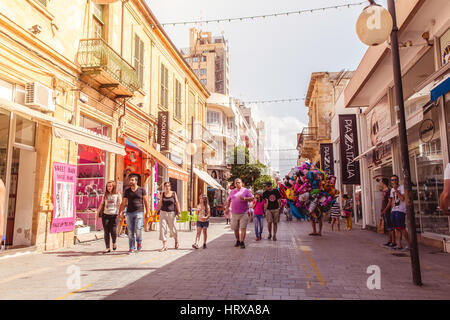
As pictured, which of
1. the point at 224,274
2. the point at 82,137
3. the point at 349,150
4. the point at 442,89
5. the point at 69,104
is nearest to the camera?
the point at 224,274

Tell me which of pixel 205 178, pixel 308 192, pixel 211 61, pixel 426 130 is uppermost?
pixel 211 61

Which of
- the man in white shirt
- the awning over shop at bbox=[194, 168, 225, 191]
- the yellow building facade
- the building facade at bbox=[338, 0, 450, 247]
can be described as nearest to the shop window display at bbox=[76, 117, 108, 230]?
the yellow building facade

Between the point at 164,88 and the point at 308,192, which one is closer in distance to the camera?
the point at 308,192

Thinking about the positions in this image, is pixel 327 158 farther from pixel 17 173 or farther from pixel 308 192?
pixel 17 173

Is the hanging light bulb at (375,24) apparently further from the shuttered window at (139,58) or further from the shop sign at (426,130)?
the shuttered window at (139,58)

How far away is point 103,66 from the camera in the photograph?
11078 millimetres

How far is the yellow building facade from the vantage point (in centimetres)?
859

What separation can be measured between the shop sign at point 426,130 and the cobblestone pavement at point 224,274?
298cm

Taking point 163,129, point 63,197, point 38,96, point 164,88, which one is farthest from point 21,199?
point 164,88

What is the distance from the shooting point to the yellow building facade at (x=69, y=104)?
8.59 metres

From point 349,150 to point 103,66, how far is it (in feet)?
39.4
